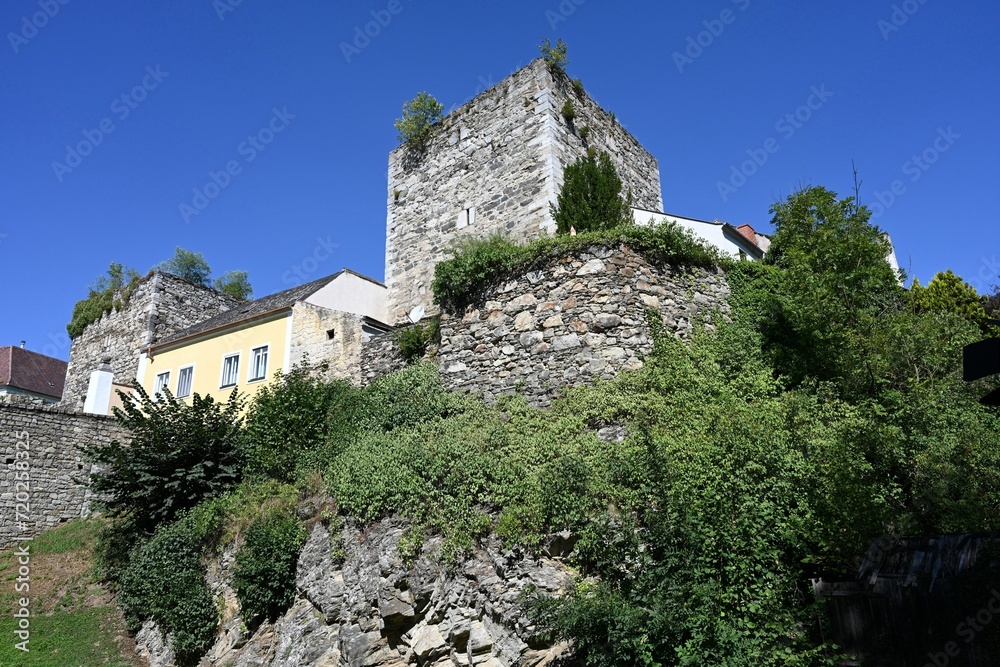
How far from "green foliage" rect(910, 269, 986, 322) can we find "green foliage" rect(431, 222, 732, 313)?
16.1 feet

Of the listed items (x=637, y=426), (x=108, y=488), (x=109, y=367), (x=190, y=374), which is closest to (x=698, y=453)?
(x=637, y=426)

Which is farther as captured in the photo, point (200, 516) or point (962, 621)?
point (200, 516)

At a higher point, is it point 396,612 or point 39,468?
point 39,468

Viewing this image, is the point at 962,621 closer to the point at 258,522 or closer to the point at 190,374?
the point at 258,522

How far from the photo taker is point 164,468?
13273 mm

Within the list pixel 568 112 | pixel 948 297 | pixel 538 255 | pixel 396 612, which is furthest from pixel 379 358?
pixel 948 297

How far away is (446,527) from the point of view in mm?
8922

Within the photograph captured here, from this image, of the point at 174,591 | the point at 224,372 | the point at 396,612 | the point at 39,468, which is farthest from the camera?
the point at 224,372

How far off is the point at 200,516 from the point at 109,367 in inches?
692

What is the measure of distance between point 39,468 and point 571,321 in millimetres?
14203

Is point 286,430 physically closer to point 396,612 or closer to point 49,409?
point 396,612

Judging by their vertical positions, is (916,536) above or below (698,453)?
below

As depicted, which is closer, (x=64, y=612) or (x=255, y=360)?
(x=64, y=612)

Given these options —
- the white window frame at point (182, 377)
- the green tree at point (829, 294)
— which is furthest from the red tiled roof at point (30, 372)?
the green tree at point (829, 294)
